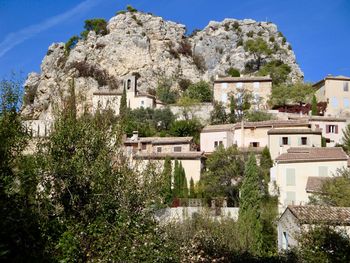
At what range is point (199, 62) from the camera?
7956 centimetres

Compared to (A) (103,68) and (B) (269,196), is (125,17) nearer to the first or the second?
(A) (103,68)

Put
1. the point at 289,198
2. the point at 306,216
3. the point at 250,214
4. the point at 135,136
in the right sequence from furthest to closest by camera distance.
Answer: the point at 135,136 → the point at 289,198 → the point at 250,214 → the point at 306,216

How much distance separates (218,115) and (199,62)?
3127cm

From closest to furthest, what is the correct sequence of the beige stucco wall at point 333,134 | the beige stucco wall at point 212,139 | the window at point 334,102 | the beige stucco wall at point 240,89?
the beige stucco wall at point 212,139, the beige stucco wall at point 333,134, the window at point 334,102, the beige stucco wall at point 240,89

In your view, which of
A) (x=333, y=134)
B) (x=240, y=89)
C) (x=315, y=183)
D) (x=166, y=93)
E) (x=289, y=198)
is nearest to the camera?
(x=315, y=183)

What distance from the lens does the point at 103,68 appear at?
71.1m

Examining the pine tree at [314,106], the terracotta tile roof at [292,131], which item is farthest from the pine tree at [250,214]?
the pine tree at [314,106]

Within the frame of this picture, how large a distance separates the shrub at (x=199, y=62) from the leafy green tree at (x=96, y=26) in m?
17.2

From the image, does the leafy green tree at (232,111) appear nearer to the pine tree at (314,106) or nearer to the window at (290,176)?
the pine tree at (314,106)

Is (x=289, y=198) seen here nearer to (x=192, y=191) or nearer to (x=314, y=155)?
(x=314, y=155)

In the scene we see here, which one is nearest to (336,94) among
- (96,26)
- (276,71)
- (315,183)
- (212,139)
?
(276,71)

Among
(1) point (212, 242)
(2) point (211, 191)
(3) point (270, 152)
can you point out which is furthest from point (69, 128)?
(3) point (270, 152)

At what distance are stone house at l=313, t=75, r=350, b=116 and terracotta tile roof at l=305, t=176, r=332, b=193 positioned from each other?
70.1 feet

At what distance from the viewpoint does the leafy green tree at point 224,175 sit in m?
32.9
